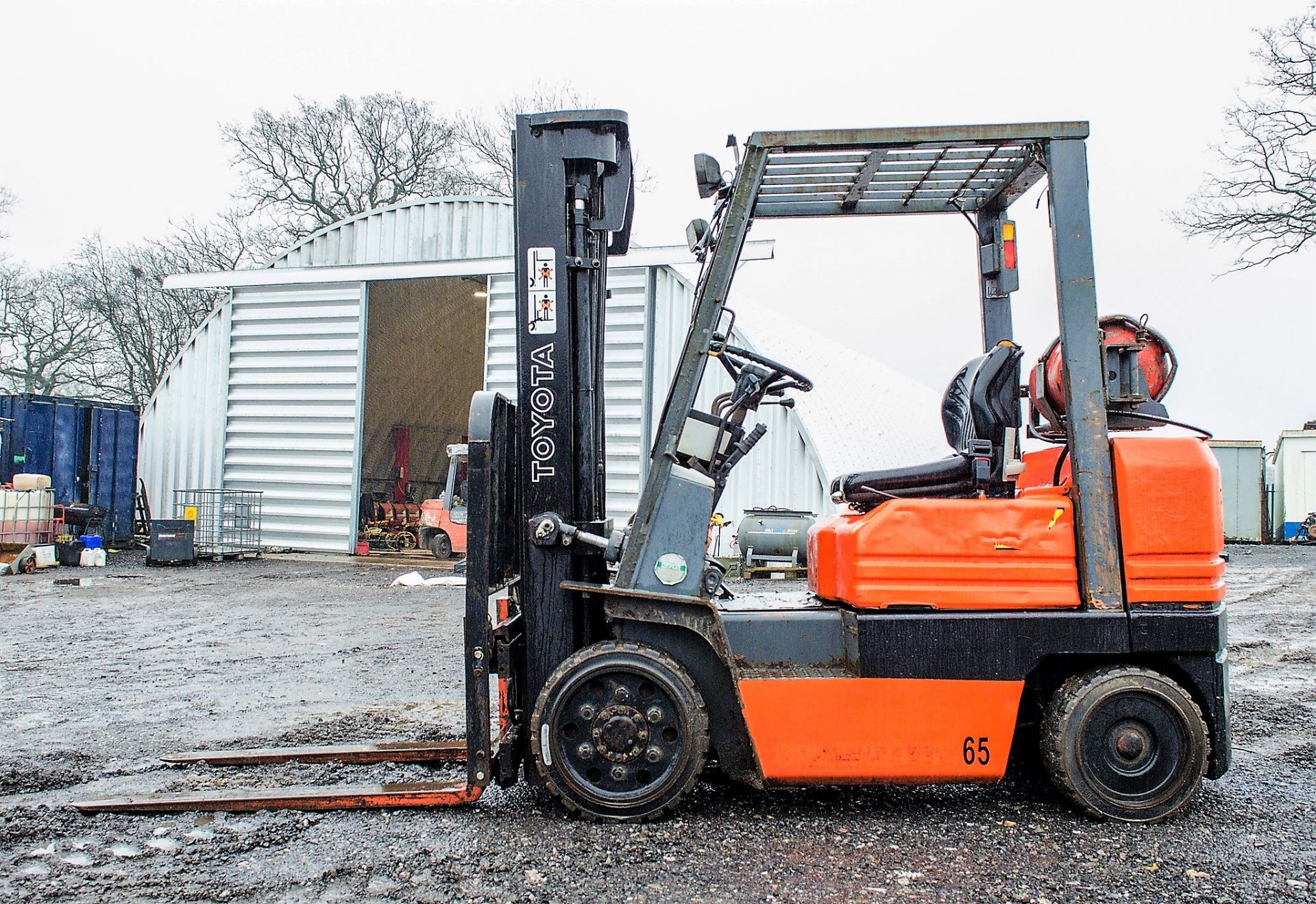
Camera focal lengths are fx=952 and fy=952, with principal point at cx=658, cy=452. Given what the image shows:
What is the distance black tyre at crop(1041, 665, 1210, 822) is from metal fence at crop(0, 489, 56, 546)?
18.2 m

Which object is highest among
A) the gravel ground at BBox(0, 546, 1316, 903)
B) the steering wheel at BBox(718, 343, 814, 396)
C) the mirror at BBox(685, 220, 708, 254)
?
the mirror at BBox(685, 220, 708, 254)

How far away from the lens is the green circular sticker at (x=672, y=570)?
4.06m

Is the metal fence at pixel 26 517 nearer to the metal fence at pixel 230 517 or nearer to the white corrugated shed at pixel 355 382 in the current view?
the metal fence at pixel 230 517

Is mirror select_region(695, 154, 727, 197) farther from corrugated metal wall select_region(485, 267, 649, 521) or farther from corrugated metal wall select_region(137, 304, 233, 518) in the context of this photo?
corrugated metal wall select_region(137, 304, 233, 518)

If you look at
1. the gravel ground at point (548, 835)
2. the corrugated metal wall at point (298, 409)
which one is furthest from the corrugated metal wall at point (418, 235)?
the gravel ground at point (548, 835)

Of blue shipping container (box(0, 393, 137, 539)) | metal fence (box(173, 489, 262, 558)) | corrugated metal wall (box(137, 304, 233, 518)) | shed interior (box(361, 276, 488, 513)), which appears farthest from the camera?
shed interior (box(361, 276, 488, 513))

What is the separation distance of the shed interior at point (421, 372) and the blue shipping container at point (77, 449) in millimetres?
4856

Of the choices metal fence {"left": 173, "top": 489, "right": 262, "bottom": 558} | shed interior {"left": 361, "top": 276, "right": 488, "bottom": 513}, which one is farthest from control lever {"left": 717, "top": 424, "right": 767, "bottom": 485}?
metal fence {"left": 173, "top": 489, "right": 262, "bottom": 558}

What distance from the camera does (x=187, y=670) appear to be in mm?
8008

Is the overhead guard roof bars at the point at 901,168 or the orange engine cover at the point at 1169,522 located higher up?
the overhead guard roof bars at the point at 901,168

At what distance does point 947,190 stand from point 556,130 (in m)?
2.03

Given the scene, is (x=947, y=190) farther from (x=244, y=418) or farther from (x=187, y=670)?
(x=244, y=418)

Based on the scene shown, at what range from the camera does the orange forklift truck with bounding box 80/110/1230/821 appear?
398 cm

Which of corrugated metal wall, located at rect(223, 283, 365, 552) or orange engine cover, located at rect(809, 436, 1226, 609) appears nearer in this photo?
orange engine cover, located at rect(809, 436, 1226, 609)
